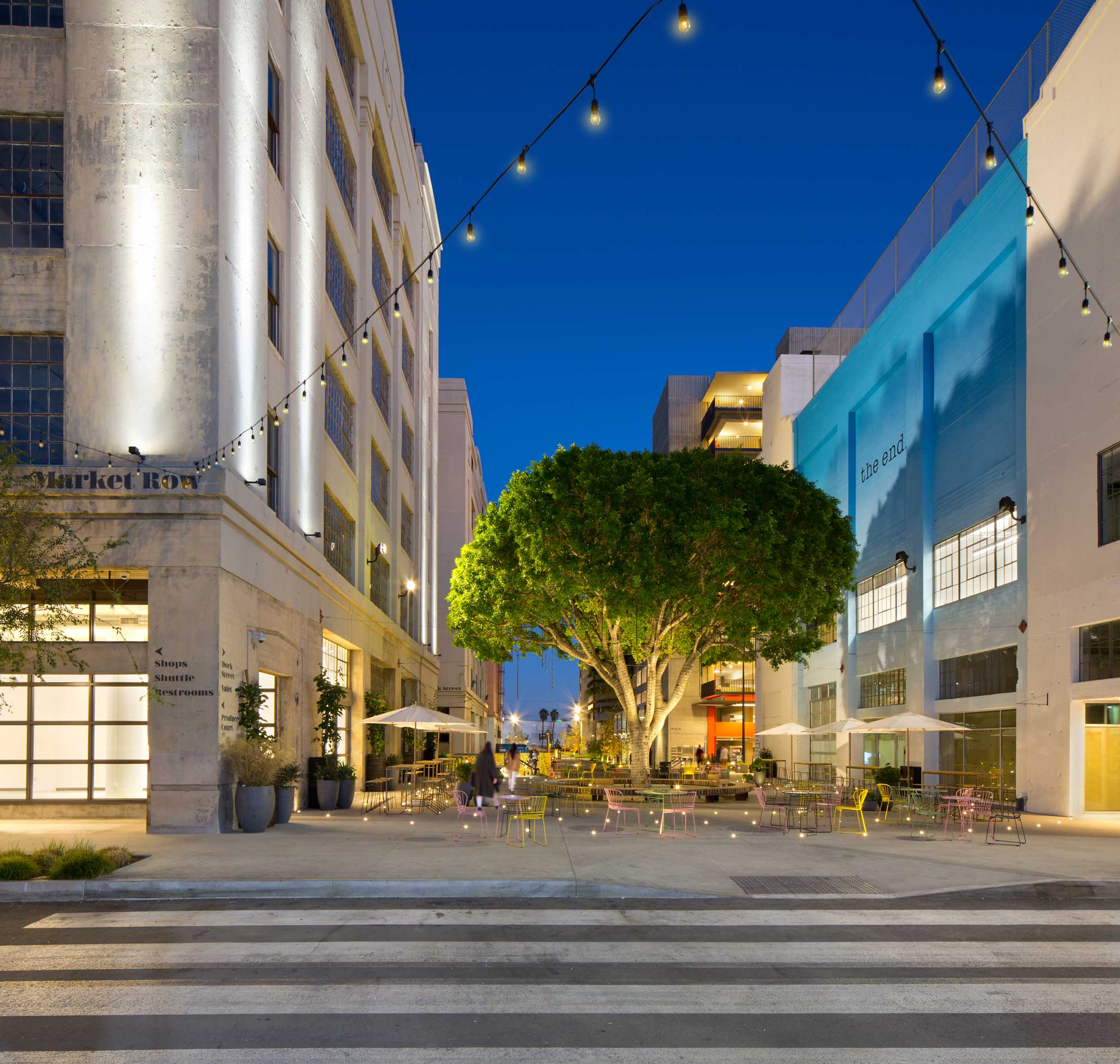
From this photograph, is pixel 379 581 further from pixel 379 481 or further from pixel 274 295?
pixel 274 295

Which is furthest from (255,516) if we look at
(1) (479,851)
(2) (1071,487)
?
(2) (1071,487)

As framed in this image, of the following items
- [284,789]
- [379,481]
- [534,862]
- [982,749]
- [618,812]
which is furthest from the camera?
[379,481]

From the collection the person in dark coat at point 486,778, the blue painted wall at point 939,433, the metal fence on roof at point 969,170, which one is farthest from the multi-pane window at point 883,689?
the person in dark coat at point 486,778

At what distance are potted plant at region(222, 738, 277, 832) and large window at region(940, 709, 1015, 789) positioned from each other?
1939 centimetres

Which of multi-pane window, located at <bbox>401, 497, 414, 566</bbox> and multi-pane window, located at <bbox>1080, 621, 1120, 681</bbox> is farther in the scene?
multi-pane window, located at <bbox>401, 497, 414, 566</bbox>

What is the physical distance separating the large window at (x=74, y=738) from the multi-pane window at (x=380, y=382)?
64.1 ft

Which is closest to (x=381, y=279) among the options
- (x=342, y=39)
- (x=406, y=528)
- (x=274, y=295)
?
(x=342, y=39)

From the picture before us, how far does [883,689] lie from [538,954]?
112ft

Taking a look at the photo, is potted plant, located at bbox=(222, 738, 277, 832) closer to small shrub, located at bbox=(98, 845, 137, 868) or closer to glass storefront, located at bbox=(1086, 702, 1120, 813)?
small shrub, located at bbox=(98, 845, 137, 868)

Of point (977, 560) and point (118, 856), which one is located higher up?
point (977, 560)

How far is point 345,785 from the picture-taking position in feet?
88.0

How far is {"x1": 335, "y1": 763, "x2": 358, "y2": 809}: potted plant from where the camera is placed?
26.7 meters

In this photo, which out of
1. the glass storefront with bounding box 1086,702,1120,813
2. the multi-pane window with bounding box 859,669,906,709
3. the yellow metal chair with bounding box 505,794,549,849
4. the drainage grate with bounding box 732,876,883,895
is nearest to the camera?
the drainage grate with bounding box 732,876,883,895

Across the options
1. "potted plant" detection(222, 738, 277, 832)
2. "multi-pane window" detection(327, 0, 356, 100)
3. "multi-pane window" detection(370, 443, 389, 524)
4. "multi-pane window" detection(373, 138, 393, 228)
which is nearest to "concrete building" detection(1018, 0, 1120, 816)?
"potted plant" detection(222, 738, 277, 832)
